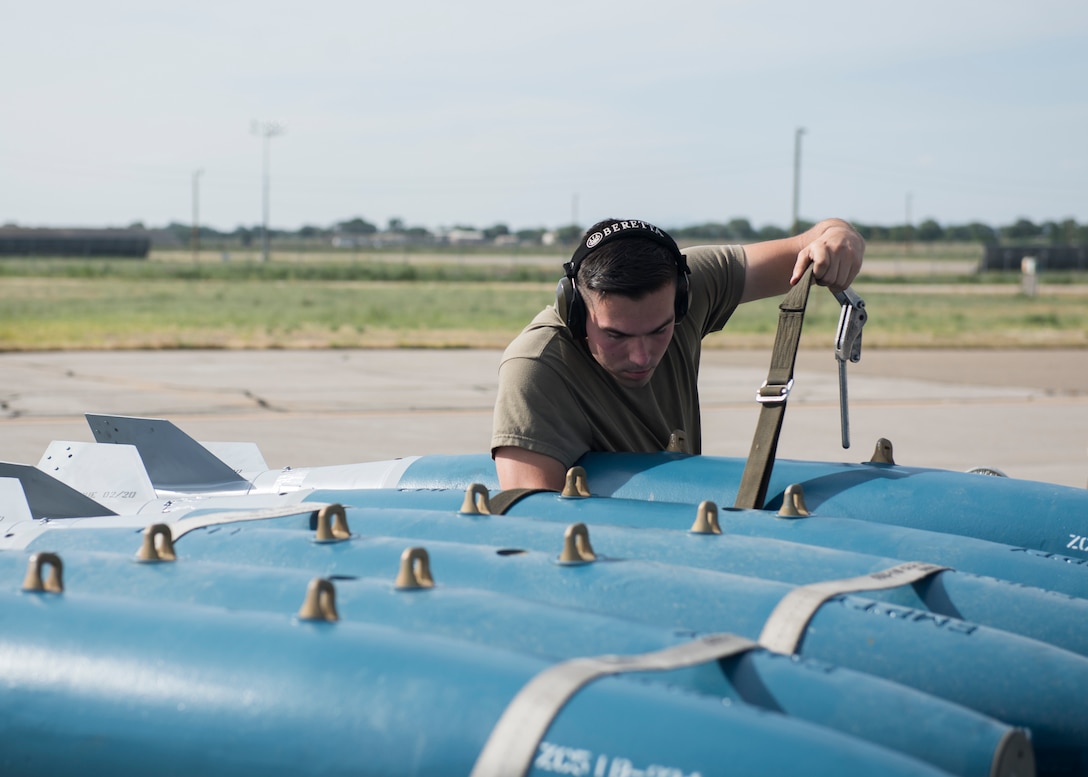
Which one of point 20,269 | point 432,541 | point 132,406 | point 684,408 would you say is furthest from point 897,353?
point 20,269

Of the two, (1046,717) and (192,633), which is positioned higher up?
(192,633)

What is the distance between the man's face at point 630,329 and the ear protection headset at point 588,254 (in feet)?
0.10

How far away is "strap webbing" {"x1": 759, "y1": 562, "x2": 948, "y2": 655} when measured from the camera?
203 centimetres

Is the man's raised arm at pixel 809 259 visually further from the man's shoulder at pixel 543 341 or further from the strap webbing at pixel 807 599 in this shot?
the strap webbing at pixel 807 599

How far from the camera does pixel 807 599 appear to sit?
2.11m

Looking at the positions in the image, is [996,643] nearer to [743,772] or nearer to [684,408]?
[743,772]

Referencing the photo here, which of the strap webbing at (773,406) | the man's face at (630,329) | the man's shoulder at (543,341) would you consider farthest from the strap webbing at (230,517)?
the strap webbing at (773,406)

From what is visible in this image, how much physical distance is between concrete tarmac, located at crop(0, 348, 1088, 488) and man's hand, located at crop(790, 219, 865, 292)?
17.6 feet

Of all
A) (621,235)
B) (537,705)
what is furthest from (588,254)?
(537,705)

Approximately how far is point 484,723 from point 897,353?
62.8ft

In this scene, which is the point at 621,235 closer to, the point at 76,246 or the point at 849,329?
the point at 849,329

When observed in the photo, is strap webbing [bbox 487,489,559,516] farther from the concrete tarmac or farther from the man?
the concrete tarmac

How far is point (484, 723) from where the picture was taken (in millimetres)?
1644

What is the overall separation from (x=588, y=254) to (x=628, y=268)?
0.52 feet
